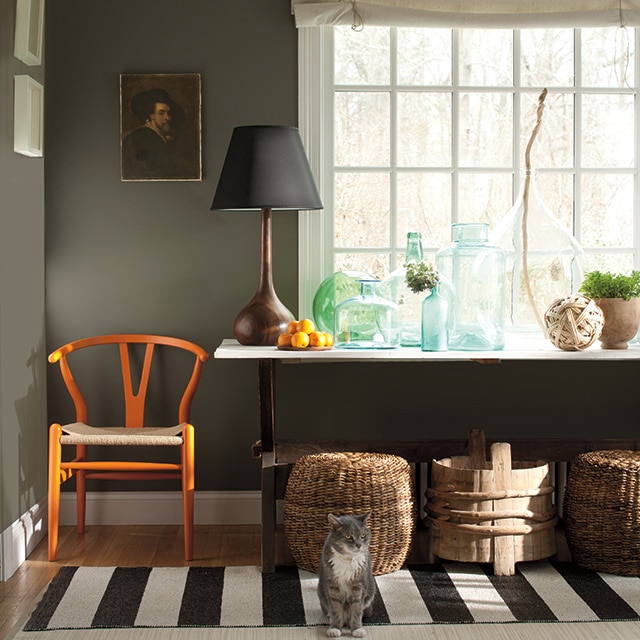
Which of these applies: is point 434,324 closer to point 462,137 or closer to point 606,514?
point 606,514

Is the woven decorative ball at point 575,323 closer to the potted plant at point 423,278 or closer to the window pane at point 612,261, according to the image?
the potted plant at point 423,278

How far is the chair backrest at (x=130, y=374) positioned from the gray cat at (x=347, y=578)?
119cm

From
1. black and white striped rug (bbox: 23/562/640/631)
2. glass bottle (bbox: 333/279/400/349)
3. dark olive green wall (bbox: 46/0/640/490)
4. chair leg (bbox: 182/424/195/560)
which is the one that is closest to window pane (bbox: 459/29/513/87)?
dark olive green wall (bbox: 46/0/640/490)

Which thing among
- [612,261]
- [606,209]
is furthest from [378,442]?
[606,209]

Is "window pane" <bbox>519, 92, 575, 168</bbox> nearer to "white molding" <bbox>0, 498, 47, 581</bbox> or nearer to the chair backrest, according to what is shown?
the chair backrest

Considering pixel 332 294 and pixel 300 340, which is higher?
pixel 332 294

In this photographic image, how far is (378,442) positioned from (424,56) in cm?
172

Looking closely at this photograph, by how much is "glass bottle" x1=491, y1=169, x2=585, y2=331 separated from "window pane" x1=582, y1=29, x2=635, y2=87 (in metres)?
0.54

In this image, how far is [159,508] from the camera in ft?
13.5

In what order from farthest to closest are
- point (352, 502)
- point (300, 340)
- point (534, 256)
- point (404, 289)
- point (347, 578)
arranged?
point (534, 256)
point (404, 289)
point (300, 340)
point (352, 502)
point (347, 578)

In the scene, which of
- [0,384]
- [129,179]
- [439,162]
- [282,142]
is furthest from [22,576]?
[439,162]

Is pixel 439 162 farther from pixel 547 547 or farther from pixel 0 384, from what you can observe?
pixel 0 384

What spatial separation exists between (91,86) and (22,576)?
207cm

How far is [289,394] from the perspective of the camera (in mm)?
4086
